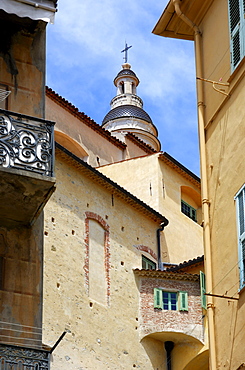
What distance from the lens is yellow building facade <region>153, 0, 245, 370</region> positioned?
14.8 m

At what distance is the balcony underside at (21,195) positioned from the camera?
13.2 meters

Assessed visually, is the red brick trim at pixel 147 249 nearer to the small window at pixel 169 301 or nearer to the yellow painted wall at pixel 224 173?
the small window at pixel 169 301

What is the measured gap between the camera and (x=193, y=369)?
110 ft

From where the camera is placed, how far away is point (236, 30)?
16672mm

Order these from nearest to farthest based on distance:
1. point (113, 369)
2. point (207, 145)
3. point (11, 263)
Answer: point (11, 263) → point (207, 145) → point (113, 369)

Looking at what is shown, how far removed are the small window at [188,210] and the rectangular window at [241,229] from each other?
974 inches

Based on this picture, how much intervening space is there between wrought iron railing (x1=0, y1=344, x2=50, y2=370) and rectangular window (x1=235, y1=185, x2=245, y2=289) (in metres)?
3.53

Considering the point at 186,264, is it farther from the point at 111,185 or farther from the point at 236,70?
the point at 236,70

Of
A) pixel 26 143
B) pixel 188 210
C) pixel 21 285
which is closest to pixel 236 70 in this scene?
pixel 26 143

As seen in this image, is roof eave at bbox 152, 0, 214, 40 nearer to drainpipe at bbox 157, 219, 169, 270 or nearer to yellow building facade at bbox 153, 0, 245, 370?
yellow building facade at bbox 153, 0, 245, 370

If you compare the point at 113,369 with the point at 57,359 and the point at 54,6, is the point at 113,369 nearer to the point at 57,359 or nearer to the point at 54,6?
the point at 57,359

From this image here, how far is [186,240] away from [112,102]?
1604cm

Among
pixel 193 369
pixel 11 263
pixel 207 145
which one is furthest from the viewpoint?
pixel 193 369

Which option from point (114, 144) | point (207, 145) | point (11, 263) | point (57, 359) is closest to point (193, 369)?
point (57, 359)
